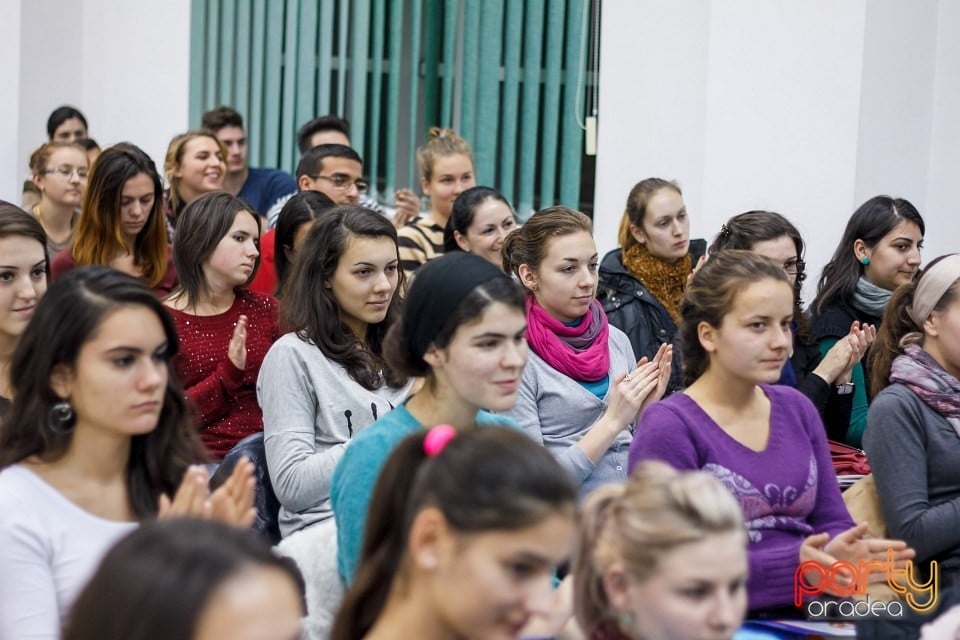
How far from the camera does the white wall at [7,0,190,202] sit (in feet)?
20.8

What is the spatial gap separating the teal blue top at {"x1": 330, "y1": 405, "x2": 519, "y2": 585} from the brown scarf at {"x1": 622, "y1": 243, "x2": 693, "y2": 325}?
6.88ft

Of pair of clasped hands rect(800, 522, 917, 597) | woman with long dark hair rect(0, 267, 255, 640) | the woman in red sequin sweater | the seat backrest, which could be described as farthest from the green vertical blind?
woman with long dark hair rect(0, 267, 255, 640)

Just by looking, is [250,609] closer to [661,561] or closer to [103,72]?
[661,561]

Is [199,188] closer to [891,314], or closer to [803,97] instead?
[803,97]

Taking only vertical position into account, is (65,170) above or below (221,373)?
above

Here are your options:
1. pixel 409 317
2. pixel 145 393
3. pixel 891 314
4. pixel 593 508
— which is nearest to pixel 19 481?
pixel 145 393

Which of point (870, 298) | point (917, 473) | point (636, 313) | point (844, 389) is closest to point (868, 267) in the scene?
point (870, 298)

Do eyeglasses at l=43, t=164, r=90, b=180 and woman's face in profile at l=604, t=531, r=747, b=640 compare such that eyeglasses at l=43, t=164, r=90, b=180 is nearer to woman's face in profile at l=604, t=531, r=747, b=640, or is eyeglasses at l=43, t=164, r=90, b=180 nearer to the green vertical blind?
the green vertical blind

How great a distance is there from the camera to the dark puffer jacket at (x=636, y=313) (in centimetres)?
438

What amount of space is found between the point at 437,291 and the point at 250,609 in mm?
1206

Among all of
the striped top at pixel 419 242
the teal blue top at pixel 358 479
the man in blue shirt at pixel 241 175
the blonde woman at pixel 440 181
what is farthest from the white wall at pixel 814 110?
the teal blue top at pixel 358 479

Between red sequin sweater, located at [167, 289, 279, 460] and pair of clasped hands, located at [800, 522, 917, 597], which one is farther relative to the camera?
red sequin sweater, located at [167, 289, 279, 460]

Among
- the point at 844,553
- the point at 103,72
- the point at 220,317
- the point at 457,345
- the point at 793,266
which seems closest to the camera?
the point at 457,345

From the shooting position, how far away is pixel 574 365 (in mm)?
3545
